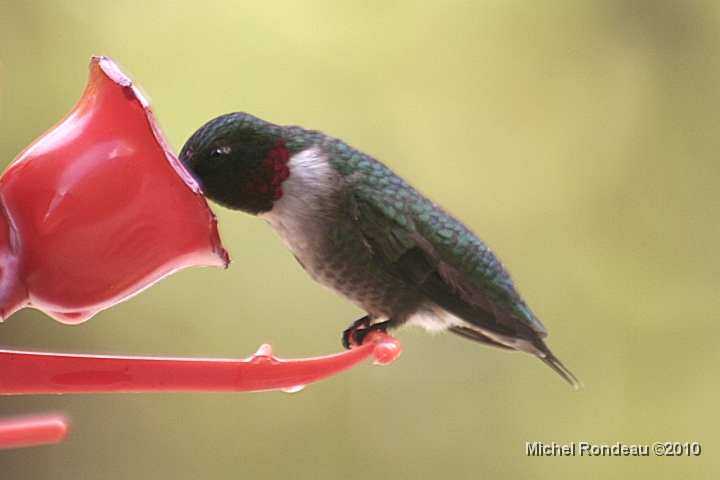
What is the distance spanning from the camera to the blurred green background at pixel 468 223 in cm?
186

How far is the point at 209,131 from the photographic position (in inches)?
32.6

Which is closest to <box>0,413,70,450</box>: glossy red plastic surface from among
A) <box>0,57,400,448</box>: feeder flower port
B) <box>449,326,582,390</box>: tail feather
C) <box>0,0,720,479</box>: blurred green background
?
Answer: <box>0,57,400,448</box>: feeder flower port

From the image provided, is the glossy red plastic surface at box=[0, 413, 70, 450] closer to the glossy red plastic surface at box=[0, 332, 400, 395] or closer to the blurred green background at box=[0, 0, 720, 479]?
the glossy red plastic surface at box=[0, 332, 400, 395]

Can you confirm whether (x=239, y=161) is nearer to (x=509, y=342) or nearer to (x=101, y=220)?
(x=101, y=220)

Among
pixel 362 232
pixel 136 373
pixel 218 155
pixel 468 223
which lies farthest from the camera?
pixel 468 223

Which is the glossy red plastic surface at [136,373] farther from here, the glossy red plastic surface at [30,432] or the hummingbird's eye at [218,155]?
the hummingbird's eye at [218,155]

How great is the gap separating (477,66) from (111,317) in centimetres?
126

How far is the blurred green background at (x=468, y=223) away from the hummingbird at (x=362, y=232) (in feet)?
2.97

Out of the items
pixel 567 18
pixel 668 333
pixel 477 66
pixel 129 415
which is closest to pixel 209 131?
pixel 129 415

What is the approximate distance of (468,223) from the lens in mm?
2006

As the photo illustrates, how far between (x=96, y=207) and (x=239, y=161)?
30 centimetres

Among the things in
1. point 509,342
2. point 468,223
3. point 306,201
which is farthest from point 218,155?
point 468,223

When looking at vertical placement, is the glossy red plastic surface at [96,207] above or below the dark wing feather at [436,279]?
above

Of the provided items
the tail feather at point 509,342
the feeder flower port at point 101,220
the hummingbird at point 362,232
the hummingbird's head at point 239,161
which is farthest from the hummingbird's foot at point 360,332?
the feeder flower port at point 101,220
